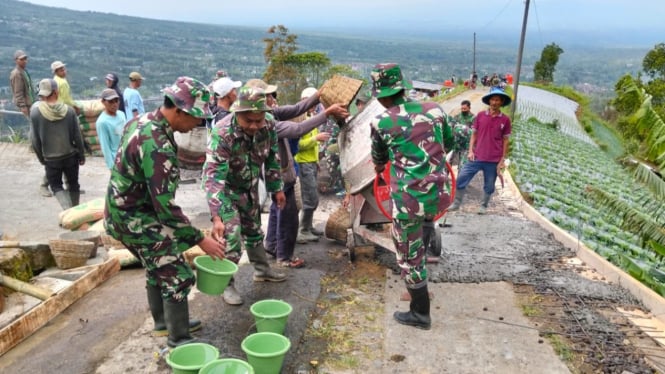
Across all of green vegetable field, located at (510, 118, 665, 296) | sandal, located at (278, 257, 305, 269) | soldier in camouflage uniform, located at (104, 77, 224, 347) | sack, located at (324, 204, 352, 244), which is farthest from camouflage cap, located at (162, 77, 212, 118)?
green vegetable field, located at (510, 118, 665, 296)

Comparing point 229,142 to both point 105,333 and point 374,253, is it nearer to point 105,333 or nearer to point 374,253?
point 105,333

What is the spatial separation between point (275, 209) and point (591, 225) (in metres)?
5.03

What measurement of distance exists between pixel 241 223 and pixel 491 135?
4004 millimetres

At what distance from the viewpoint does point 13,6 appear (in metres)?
113

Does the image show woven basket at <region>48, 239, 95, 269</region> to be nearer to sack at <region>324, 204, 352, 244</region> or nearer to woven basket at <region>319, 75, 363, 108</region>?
sack at <region>324, 204, 352, 244</region>

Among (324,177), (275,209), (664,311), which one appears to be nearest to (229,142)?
(275,209)

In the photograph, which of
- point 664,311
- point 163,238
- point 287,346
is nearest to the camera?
point 287,346

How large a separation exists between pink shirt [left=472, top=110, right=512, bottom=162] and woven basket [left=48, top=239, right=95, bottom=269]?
16.6 feet

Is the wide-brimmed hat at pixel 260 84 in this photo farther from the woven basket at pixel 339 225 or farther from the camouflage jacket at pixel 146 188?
the woven basket at pixel 339 225

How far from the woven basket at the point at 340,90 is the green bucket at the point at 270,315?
1.93 m

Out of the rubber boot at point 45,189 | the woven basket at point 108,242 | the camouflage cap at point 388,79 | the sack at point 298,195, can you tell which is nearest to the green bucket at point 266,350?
the camouflage cap at point 388,79

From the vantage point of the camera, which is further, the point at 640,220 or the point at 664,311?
the point at 640,220

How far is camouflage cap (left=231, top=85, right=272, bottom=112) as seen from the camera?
3998 mm

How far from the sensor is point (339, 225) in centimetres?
606
